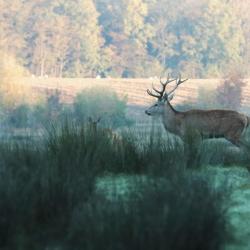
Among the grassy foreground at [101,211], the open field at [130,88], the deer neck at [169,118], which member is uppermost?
the grassy foreground at [101,211]

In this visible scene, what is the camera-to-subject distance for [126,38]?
4429 inches

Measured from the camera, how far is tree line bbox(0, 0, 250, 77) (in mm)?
103750

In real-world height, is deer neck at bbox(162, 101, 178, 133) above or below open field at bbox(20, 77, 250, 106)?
above

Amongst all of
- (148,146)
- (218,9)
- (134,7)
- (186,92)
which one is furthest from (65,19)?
(148,146)

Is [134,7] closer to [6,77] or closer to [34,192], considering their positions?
[6,77]

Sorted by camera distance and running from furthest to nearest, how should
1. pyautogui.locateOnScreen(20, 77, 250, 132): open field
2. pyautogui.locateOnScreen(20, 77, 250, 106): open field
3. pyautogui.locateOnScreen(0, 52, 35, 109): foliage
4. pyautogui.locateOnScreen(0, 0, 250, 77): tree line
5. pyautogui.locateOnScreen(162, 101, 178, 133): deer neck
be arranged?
pyautogui.locateOnScreen(0, 0, 250, 77): tree line → pyautogui.locateOnScreen(20, 77, 250, 106): open field → pyautogui.locateOnScreen(20, 77, 250, 132): open field → pyautogui.locateOnScreen(0, 52, 35, 109): foliage → pyautogui.locateOnScreen(162, 101, 178, 133): deer neck

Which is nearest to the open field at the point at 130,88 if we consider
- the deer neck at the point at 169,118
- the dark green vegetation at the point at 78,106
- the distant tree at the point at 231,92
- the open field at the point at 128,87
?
the open field at the point at 128,87

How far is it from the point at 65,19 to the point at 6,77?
136 feet

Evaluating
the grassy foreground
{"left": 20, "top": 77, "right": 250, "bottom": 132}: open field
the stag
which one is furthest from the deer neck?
{"left": 20, "top": 77, "right": 250, "bottom": 132}: open field

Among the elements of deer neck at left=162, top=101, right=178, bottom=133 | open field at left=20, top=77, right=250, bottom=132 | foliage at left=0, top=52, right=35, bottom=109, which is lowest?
open field at left=20, top=77, right=250, bottom=132

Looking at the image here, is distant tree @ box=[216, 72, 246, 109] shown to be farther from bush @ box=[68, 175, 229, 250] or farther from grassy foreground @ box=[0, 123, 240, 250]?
bush @ box=[68, 175, 229, 250]

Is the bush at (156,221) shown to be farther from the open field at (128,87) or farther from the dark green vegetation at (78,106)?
the open field at (128,87)

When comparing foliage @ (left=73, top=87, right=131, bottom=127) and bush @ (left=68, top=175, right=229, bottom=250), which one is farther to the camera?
foliage @ (left=73, top=87, right=131, bottom=127)

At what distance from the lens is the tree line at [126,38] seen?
104 m
